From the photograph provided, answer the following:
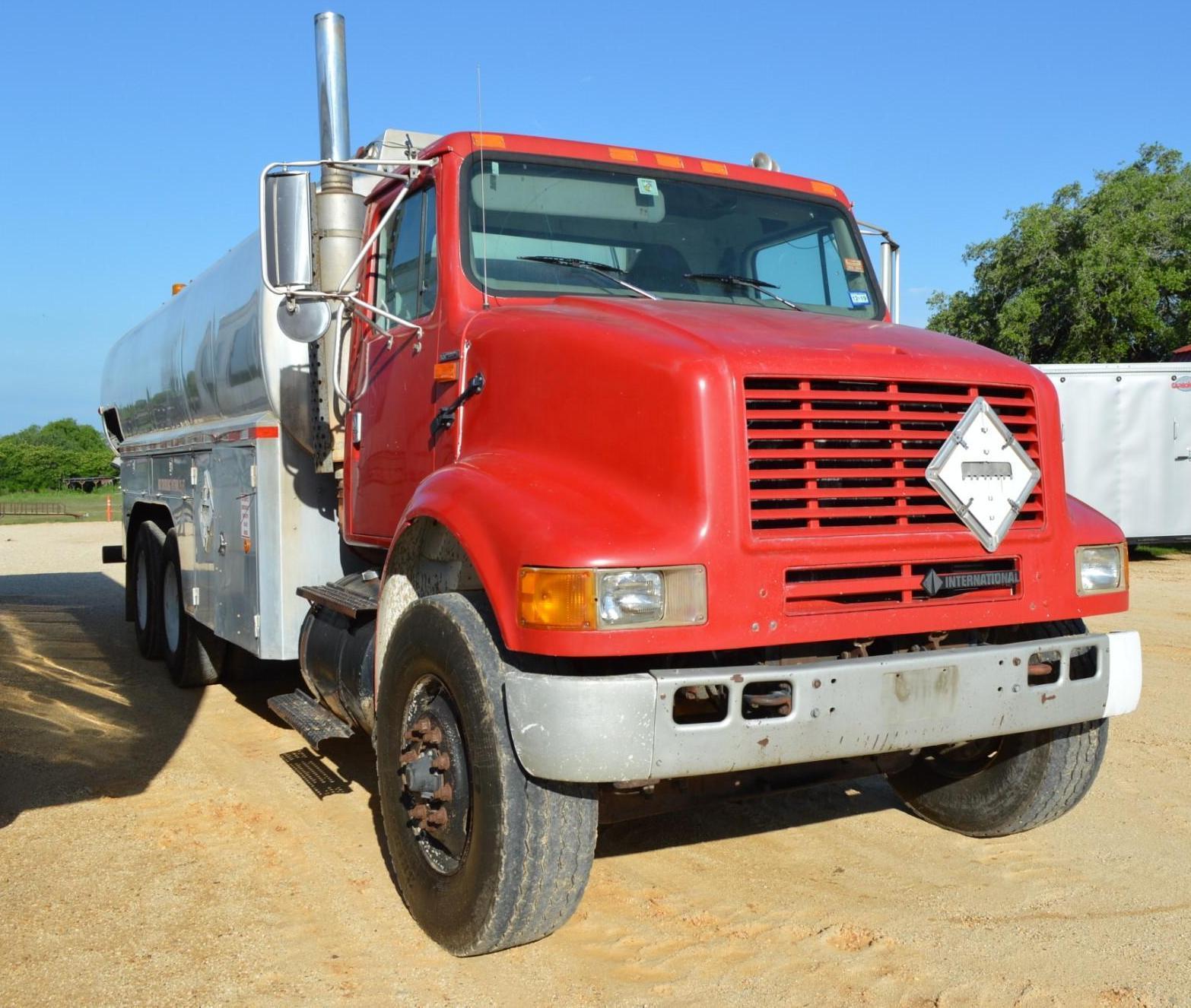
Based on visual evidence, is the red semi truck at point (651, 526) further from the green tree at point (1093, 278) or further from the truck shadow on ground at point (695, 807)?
the green tree at point (1093, 278)

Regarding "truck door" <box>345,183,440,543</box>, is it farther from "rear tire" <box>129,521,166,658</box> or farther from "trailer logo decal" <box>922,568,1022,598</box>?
"rear tire" <box>129,521,166,658</box>

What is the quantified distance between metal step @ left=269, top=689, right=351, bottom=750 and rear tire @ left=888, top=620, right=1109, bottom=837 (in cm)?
244

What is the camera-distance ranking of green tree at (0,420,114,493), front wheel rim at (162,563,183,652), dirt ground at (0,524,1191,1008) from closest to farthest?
dirt ground at (0,524,1191,1008) → front wheel rim at (162,563,183,652) → green tree at (0,420,114,493)

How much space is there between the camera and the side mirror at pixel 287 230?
4.36m

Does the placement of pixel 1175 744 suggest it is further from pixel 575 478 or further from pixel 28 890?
pixel 28 890

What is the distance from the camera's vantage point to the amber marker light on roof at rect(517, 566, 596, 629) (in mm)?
3117

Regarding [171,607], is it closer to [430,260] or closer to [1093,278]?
[430,260]

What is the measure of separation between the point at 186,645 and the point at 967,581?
19.4ft

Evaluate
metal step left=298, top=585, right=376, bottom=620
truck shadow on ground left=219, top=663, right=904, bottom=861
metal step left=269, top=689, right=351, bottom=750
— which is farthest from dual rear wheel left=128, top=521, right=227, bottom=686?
metal step left=298, top=585, right=376, bottom=620

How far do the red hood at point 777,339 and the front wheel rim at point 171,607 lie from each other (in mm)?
4954

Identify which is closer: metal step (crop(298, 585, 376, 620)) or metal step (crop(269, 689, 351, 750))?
metal step (crop(298, 585, 376, 620))

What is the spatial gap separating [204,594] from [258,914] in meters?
3.25

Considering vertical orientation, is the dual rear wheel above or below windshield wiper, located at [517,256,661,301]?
below

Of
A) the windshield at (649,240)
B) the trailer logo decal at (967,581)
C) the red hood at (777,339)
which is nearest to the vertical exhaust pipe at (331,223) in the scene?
the windshield at (649,240)
